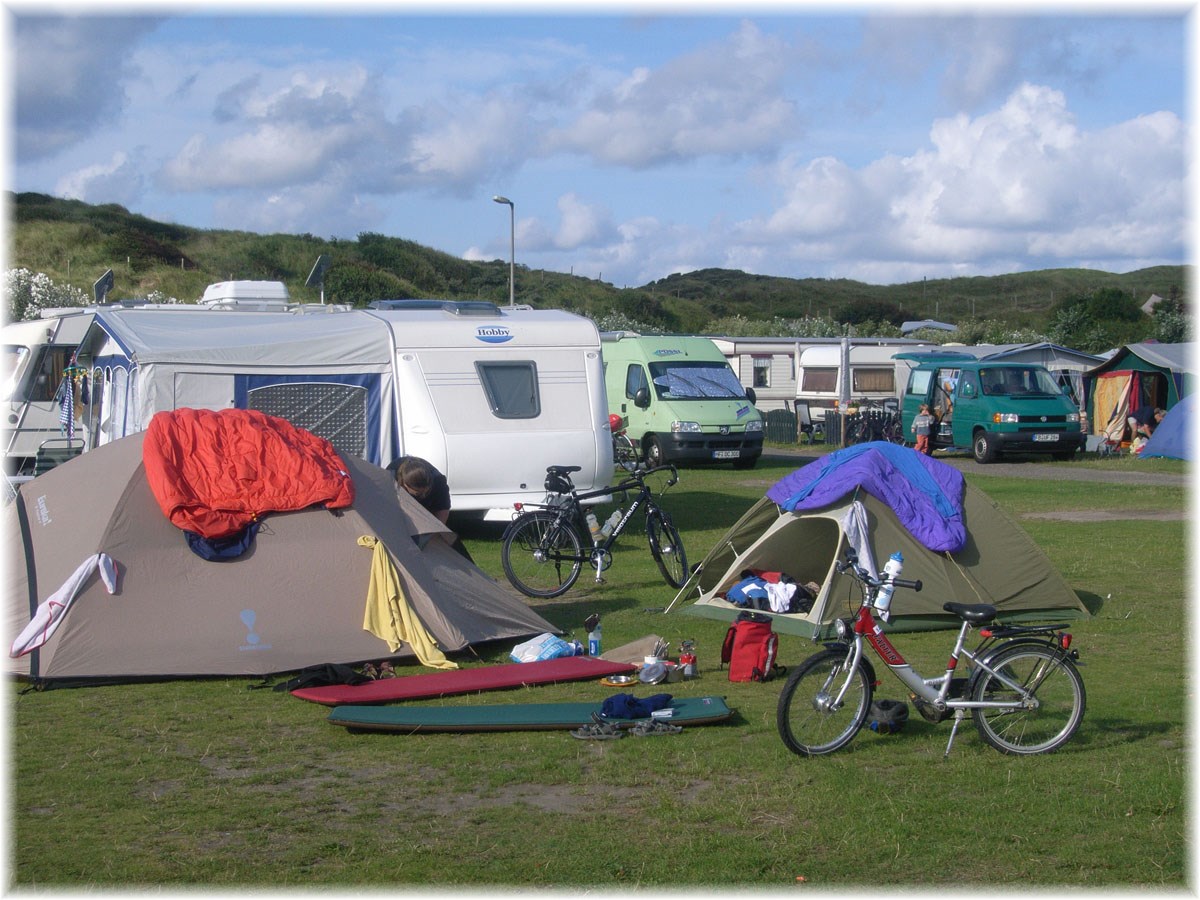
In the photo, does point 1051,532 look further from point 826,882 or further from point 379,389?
point 826,882

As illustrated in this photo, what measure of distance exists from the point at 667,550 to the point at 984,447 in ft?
54.1

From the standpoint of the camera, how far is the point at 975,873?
5000 mm

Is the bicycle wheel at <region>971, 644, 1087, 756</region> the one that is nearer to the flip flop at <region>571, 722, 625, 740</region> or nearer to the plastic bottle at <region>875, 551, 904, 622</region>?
the plastic bottle at <region>875, 551, 904, 622</region>

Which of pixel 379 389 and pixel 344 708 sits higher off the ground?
pixel 379 389

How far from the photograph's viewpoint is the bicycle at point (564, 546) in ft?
38.1

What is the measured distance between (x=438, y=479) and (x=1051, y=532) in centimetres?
880

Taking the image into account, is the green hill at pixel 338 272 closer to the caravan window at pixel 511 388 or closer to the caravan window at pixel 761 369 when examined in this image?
the caravan window at pixel 761 369

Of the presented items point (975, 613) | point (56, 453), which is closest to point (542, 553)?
point (975, 613)

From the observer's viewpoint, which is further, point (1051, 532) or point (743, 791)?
point (1051, 532)

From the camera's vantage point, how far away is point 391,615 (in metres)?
8.79

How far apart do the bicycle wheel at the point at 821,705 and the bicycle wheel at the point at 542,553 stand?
16.9ft

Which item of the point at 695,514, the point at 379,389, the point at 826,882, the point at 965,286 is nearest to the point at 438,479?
the point at 379,389

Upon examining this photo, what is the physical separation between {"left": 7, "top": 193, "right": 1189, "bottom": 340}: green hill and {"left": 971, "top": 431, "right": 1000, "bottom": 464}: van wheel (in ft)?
82.3

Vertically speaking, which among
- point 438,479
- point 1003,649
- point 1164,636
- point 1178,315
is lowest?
point 1164,636
